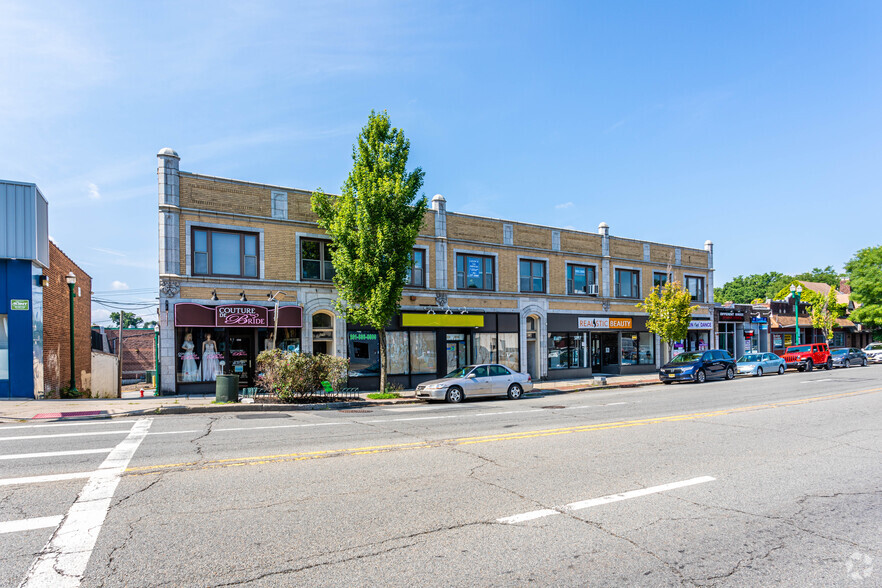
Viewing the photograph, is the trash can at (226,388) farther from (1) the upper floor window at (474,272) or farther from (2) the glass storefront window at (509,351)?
(2) the glass storefront window at (509,351)

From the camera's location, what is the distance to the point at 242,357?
821 inches

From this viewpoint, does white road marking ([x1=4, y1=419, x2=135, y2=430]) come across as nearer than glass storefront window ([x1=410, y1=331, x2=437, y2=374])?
Yes

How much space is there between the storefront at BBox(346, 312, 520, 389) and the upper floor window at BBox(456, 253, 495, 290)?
1517mm

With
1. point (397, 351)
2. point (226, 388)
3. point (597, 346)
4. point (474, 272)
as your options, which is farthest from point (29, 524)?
point (597, 346)

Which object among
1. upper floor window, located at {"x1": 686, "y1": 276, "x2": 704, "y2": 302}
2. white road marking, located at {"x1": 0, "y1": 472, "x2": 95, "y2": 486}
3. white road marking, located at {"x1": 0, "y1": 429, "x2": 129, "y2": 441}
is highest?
upper floor window, located at {"x1": 686, "y1": 276, "x2": 704, "y2": 302}

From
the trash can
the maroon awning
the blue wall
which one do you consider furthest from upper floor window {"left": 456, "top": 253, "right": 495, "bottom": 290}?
the blue wall

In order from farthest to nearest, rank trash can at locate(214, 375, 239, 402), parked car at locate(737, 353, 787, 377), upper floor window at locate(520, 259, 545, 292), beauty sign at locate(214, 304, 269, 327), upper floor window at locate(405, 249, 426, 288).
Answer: parked car at locate(737, 353, 787, 377) → upper floor window at locate(520, 259, 545, 292) → upper floor window at locate(405, 249, 426, 288) → beauty sign at locate(214, 304, 269, 327) → trash can at locate(214, 375, 239, 402)

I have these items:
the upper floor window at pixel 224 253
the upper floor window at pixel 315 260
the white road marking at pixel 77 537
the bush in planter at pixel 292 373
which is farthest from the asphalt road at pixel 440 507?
the upper floor window at pixel 315 260

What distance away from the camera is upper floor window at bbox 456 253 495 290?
87.6 feet

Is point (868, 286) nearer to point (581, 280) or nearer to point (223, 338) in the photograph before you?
point (581, 280)

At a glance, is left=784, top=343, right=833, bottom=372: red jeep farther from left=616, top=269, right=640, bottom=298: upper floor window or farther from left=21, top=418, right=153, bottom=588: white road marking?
left=21, top=418, right=153, bottom=588: white road marking

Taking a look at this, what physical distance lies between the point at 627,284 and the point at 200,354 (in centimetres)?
2482

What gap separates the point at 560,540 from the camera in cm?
498

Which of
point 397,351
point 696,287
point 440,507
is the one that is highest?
point 696,287
